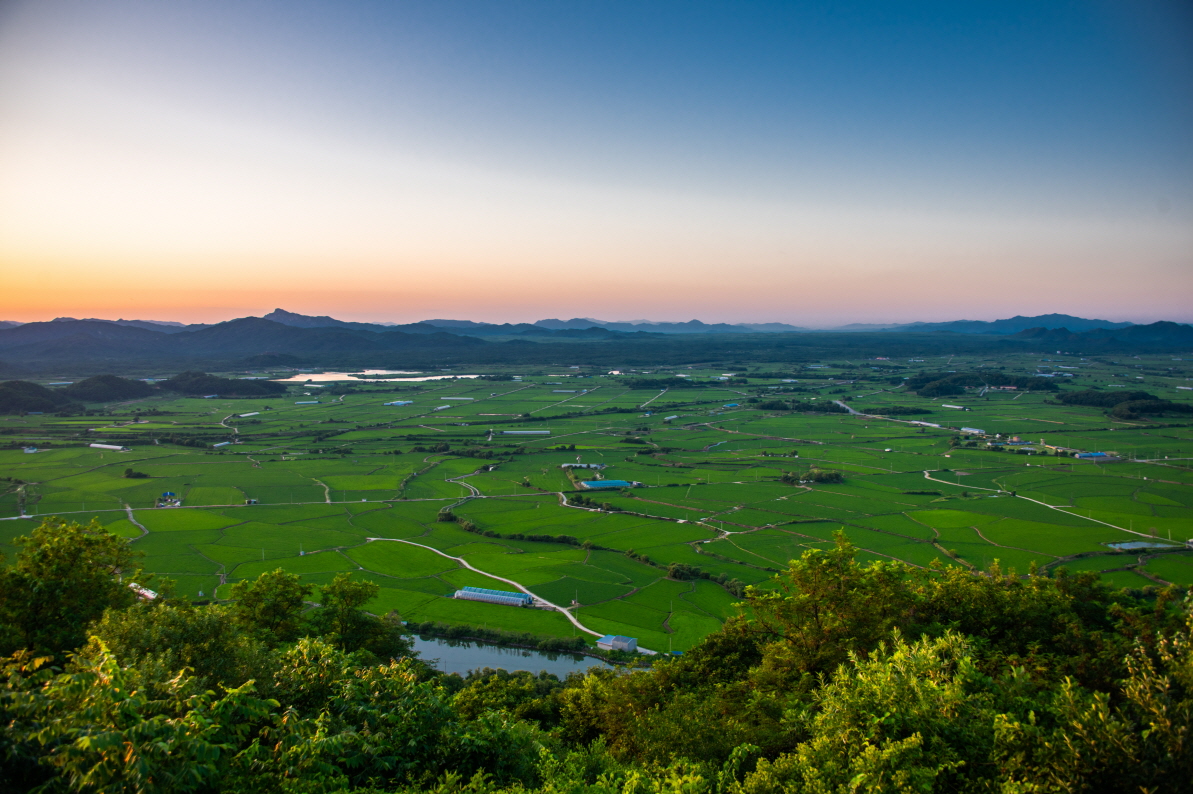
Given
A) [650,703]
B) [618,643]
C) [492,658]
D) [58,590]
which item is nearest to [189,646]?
[58,590]

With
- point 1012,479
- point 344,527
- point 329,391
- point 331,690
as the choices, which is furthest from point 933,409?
point 329,391

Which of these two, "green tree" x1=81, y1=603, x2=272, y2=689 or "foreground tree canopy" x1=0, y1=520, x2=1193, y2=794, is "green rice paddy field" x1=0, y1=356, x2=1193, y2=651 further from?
"green tree" x1=81, y1=603, x2=272, y2=689

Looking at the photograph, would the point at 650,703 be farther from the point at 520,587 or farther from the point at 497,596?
the point at 520,587

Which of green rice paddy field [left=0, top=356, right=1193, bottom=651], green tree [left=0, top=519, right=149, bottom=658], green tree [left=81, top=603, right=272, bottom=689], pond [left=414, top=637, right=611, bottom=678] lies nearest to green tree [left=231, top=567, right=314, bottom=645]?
green tree [left=0, top=519, right=149, bottom=658]

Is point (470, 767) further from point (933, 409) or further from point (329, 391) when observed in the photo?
point (329, 391)

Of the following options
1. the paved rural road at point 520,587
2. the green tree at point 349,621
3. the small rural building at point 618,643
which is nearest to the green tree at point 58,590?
the green tree at point 349,621
